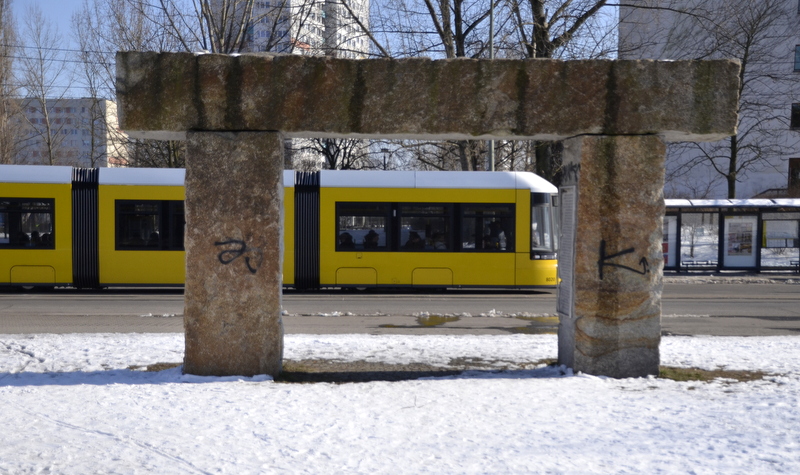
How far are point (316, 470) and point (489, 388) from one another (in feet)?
8.32

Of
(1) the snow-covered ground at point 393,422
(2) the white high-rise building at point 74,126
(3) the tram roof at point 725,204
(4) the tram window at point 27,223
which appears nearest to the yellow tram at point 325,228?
(4) the tram window at point 27,223

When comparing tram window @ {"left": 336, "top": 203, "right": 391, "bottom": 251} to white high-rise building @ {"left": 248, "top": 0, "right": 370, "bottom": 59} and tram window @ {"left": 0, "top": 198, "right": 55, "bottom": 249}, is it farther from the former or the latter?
tram window @ {"left": 0, "top": 198, "right": 55, "bottom": 249}

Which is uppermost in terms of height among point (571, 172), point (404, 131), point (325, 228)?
point (404, 131)

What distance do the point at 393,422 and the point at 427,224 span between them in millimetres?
11589

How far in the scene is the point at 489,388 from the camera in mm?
6469

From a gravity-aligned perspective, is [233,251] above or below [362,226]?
below

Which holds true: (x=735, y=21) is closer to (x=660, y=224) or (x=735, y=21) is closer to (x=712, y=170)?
(x=712, y=170)

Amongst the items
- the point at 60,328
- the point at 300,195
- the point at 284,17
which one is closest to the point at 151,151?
the point at 284,17

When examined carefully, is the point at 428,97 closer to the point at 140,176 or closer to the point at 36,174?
the point at 140,176

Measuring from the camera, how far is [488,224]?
16.8m

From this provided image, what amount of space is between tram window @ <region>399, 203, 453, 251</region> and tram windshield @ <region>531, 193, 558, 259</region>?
6.31ft

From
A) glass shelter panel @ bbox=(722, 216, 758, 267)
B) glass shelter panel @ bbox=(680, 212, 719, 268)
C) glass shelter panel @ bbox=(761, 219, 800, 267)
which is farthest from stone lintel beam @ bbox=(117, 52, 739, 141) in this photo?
glass shelter panel @ bbox=(761, 219, 800, 267)

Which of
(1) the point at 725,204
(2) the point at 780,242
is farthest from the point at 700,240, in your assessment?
(2) the point at 780,242

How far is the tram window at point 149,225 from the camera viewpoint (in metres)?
16.4
